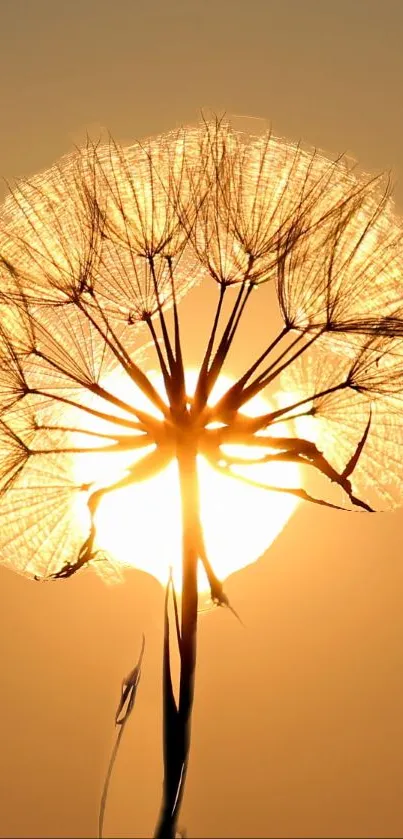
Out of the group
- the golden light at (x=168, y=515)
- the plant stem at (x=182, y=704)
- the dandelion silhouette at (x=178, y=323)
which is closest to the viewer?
the plant stem at (x=182, y=704)

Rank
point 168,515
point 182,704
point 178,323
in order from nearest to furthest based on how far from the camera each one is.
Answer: point 182,704 → point 178,323 → point 168,515

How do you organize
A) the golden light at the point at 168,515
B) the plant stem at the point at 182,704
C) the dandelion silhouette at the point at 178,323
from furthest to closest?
the golden light at the point at 168,515 → the dandelion silhouette at the point at 178,323 → the plant stem at the point at 182,704

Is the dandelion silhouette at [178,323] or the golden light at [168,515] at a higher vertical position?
the dandelion silhouette at [178,323]

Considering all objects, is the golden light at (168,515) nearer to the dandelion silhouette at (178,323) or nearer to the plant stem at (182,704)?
the dandelion silhouette at (178,323)

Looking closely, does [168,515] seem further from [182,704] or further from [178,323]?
[182,704]

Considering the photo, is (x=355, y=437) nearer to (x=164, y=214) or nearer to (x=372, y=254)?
(x=372, y=254)

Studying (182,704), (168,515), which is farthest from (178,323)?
(182,704)

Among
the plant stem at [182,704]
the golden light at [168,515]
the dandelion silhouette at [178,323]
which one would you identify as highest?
the dandelion silhouette at [178,323]

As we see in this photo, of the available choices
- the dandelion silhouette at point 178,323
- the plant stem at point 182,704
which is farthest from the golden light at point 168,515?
the plant stem at point 182,704
